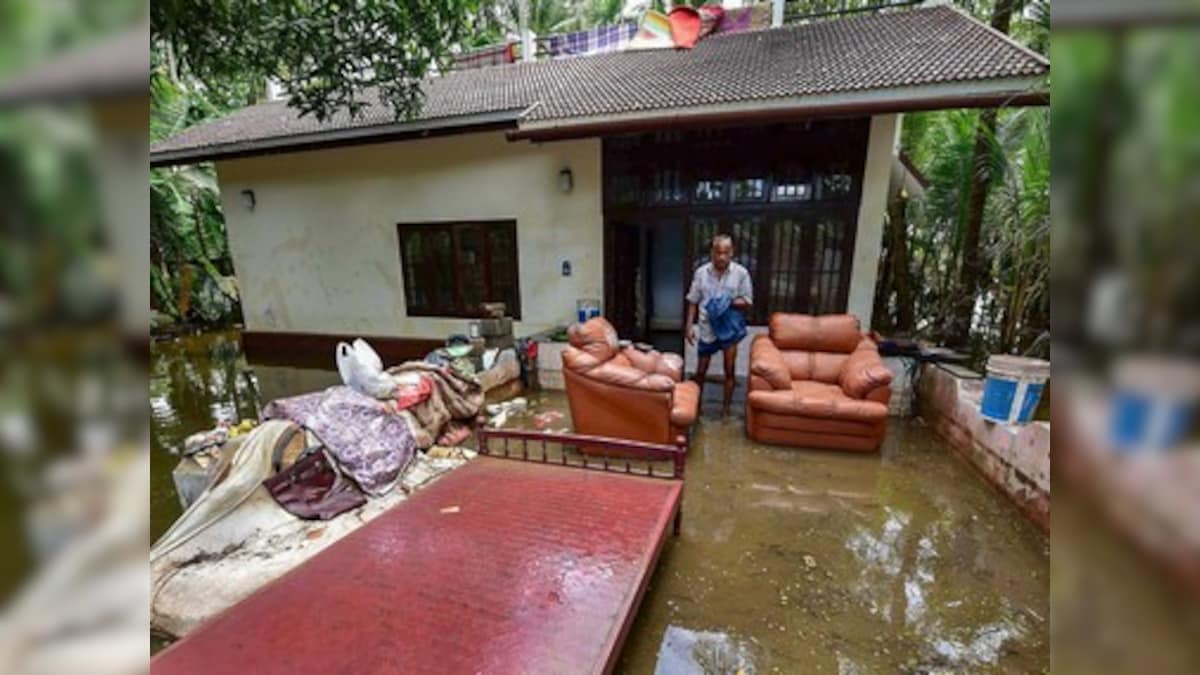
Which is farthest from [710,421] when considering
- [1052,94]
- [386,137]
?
[386,137]

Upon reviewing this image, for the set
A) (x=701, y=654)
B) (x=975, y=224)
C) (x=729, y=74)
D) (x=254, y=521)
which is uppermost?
(x=729, y=74)

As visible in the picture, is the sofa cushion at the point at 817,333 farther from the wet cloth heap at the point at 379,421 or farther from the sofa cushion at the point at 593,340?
the wet cloth heap at the point at 379,421

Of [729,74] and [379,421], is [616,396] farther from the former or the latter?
[729,74]

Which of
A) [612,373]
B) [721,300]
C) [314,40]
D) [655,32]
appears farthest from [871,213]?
[314,40]

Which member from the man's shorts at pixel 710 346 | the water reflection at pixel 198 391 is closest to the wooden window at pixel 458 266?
the water reflection at pixel 198 391

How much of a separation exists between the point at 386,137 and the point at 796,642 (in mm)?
5961

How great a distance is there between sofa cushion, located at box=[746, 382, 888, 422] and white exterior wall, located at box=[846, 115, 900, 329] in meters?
1.33

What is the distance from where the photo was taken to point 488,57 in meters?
8.37

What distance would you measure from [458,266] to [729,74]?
3.64 metres

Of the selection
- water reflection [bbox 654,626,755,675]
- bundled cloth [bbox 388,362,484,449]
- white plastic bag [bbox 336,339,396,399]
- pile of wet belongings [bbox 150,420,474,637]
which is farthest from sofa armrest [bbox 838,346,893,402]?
white plastic bag [bbox 336,339,396,399]

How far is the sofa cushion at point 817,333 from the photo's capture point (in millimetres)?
4117

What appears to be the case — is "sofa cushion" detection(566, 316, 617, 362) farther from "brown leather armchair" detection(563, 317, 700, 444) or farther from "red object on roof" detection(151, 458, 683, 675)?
"red object on roof" detection(151, 458, 683, 675)

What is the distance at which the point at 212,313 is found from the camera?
8945 millimetres

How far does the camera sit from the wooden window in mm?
5871
